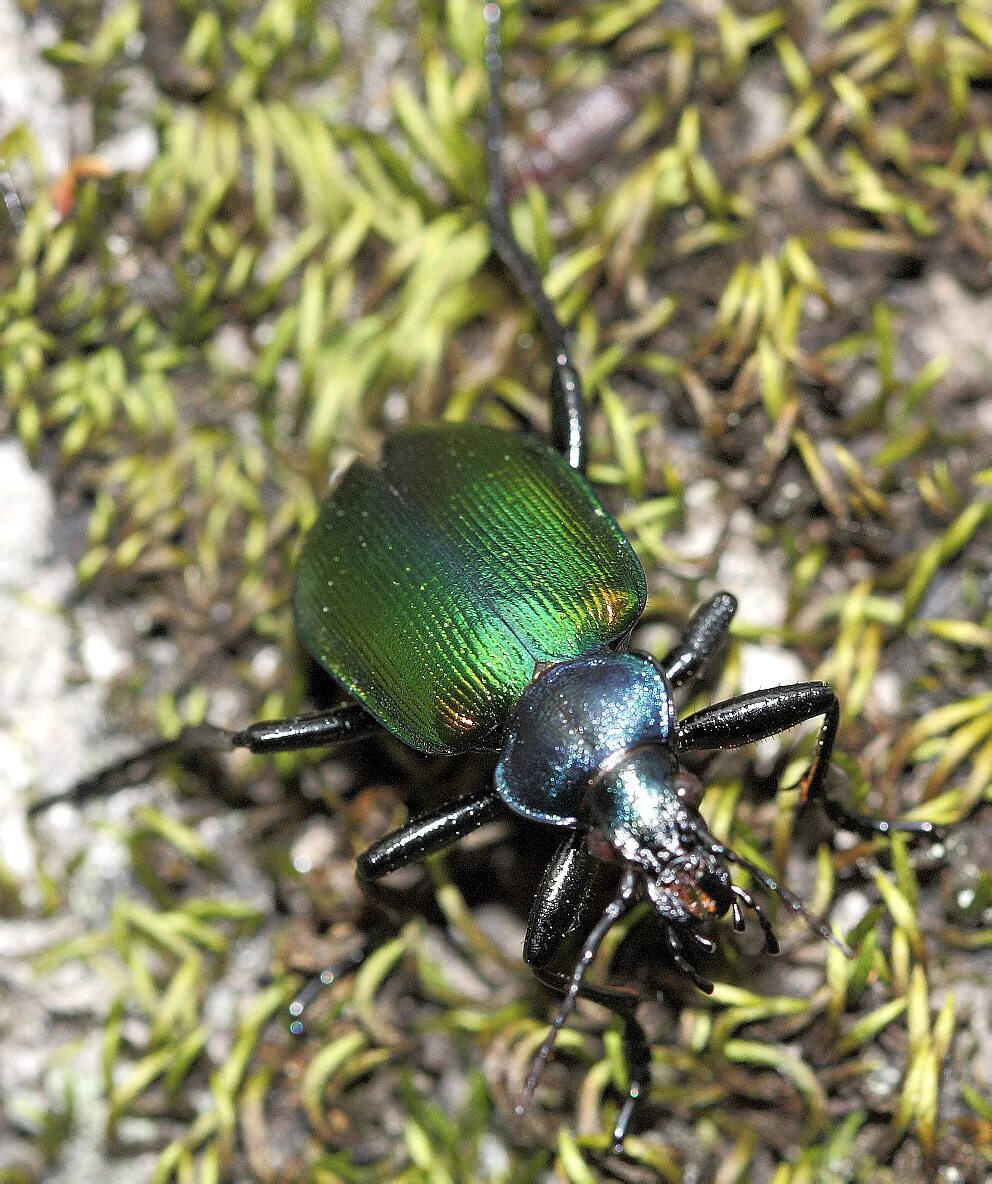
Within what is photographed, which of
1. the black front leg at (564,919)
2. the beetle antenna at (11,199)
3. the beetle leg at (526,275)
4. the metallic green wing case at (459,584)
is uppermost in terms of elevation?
the beetle antenna at (11,199)

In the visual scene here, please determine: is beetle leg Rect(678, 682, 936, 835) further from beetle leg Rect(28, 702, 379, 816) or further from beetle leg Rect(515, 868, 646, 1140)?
beetle leg Rect(28, 702, 379, 816)

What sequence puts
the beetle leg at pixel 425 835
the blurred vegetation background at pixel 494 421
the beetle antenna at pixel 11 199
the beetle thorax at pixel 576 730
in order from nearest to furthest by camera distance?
1. the beetle thorax at pixel 576 730
2. the beetle leg at pixel 425 835
3. the blurred vegetation background at pixel 494 421
4. the beetle antenna at pixel 11 199

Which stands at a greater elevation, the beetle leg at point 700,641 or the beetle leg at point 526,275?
the beetle leg at point 526,275

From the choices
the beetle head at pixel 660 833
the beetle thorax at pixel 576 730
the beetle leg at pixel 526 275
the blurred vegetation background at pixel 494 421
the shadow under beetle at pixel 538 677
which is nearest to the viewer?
the beetle head at pixel 660 833

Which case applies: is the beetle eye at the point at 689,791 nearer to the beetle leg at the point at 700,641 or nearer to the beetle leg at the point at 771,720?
the beetle leg at the point at 771,720

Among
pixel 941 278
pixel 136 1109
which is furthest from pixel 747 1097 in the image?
pixel 941 278

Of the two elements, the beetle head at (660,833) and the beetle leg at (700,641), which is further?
the beetle leg at (700,641)

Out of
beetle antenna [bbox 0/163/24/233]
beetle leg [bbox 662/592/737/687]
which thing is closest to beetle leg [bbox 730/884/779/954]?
beetle leg [bbox 662/592/737/687]

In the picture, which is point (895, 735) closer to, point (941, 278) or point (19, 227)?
point (941, 278)

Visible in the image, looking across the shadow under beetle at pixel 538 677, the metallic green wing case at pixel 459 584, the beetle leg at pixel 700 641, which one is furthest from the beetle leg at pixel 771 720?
the metallic green wing case at pixel 459 584
